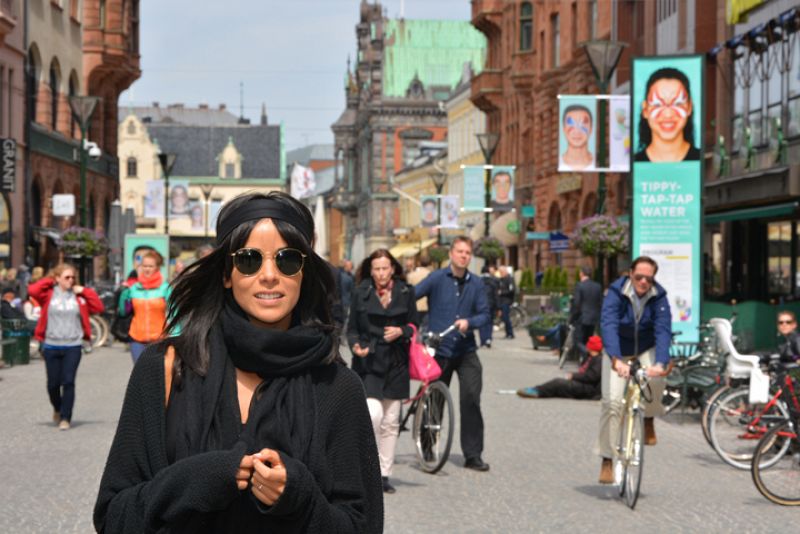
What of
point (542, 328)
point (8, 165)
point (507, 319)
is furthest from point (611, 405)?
point (8, 165)

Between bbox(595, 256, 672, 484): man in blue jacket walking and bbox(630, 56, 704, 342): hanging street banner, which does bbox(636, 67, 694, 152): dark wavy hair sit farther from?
bbox(595, 256, 672, 484): man in blue jacket walking

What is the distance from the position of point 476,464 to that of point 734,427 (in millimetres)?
2292

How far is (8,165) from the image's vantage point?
41.9 metres

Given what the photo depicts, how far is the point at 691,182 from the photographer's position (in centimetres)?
2000

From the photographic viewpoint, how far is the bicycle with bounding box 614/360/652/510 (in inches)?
405

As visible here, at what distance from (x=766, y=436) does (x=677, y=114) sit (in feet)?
32.0

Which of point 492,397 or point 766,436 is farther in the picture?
point 492,397

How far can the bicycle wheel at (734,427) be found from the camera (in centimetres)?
1282

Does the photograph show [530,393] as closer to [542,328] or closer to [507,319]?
[542,328]

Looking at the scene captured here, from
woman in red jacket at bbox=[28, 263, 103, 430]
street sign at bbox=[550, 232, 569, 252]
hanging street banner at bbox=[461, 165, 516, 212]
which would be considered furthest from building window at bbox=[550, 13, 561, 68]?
woman in red jacket at bbox=[28, 263, 103, 430]

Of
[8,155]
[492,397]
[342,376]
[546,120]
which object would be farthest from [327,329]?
[546,120]

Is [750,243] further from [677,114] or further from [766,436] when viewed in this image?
[766,436]

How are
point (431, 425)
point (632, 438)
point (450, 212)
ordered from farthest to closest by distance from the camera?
point (450, 212) → point (431, 425) → point (632, 438)

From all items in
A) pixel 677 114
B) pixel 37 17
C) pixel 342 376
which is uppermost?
pixel 37 17
